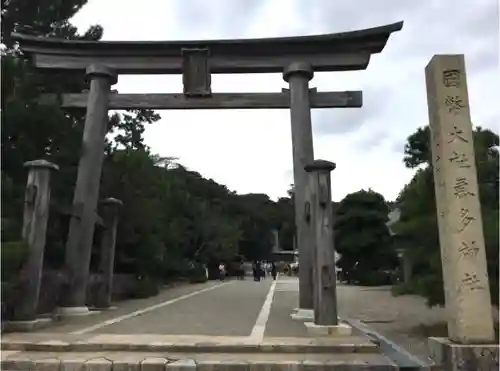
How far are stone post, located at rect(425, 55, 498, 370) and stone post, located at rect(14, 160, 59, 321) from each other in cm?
672

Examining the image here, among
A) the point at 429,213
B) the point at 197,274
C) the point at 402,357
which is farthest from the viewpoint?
the point at 197,274

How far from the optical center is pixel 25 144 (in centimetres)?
1029

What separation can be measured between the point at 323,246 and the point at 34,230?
514 cm

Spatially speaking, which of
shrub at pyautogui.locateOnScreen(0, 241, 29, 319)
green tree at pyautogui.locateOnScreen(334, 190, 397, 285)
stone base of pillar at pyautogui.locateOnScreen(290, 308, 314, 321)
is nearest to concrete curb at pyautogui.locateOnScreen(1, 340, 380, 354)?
shrub at pyautogui.locateOnScreen(0, 241, 29, 319)

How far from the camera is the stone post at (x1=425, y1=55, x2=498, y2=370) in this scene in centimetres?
597

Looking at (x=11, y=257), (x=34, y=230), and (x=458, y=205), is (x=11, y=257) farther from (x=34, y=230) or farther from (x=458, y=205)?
(x=458, y=205)

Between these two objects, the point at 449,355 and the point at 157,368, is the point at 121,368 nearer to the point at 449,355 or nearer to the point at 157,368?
the point at 157,368

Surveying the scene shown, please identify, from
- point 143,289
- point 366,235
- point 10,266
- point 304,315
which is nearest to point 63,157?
point 10,266

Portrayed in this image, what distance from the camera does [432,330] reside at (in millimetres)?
10047

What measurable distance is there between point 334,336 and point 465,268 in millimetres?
2592

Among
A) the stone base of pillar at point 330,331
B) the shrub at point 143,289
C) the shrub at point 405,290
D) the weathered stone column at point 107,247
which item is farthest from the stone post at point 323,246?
the shrub at point 143,289

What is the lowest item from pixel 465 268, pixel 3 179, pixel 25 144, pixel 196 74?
pixel 465 268

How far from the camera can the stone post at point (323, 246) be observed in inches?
331

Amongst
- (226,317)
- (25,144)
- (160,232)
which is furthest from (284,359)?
(160,232)
